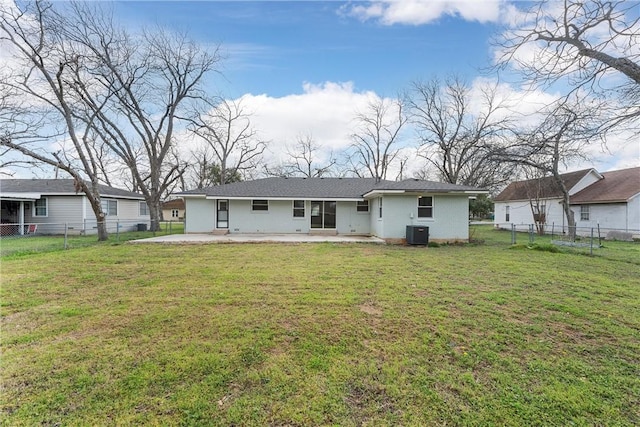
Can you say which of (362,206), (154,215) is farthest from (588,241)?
(154,215)

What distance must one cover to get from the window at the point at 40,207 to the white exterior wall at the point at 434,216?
20.9 m

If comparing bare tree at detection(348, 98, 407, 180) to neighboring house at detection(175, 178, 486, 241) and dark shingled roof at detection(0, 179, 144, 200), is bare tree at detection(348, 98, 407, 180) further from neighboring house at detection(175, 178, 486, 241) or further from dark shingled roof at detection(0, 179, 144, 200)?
dark shingled roof at detection(0, 179, 144, 200)

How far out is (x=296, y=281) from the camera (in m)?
6.28

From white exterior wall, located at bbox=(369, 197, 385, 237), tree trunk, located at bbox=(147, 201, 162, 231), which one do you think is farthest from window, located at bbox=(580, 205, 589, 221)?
tree trunk, located at bbox=(147, 201, 162, 231)

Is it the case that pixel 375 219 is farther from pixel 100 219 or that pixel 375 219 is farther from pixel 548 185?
pixel 548 185

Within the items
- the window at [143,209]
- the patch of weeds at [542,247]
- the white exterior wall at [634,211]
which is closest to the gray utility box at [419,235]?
the patch of weeds at [542,247]

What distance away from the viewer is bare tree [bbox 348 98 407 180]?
30031mm

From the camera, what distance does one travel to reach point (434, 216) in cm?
1378

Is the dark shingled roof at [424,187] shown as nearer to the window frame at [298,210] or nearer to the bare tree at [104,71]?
the window frame at [298,210]

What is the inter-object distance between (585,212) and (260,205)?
20.5m

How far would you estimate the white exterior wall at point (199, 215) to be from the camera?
16.6m

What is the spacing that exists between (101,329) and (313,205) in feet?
45.0

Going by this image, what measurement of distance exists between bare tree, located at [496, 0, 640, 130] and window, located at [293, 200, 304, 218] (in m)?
12.5

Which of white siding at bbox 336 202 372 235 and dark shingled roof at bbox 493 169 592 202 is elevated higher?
dark shingled roof at bbox 493 169 592 202
